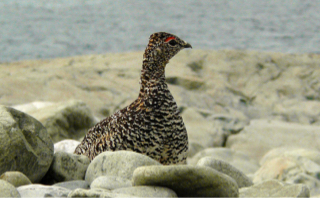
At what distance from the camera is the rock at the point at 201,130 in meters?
11.4

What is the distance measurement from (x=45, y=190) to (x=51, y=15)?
19.6 meters

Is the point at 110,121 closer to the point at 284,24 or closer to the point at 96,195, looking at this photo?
the point at 96,195

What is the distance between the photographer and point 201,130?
11656 mm

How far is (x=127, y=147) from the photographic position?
4.99 m

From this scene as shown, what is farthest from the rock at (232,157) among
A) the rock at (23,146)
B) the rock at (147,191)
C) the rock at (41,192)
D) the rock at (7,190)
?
the rock at (7,190)

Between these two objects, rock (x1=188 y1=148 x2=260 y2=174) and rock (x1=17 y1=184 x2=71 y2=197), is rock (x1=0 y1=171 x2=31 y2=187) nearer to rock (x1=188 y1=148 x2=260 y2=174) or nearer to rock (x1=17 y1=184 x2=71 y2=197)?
rock (x1=17 y1=184 x2=71 y2=197)

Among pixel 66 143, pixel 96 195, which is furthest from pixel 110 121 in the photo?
pixel 96 195

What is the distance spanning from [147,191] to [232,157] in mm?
6670

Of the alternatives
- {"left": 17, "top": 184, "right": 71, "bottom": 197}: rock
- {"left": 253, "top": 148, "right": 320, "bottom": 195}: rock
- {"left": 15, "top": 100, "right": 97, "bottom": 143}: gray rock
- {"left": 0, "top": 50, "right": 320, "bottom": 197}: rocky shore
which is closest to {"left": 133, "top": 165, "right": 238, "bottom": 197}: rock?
{"left": 0, "top": 50, "right": 320, "bottom": 197}: rocky shore

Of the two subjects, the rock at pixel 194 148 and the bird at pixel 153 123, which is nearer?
the bird at pixel 153 123

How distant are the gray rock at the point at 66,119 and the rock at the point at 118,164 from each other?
10.3ft

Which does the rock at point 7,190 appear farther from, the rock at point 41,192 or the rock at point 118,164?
the rock at point 118,164

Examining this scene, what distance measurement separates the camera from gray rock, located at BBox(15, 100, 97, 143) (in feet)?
25.3

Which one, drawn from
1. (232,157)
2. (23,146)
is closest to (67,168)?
(23,146)
